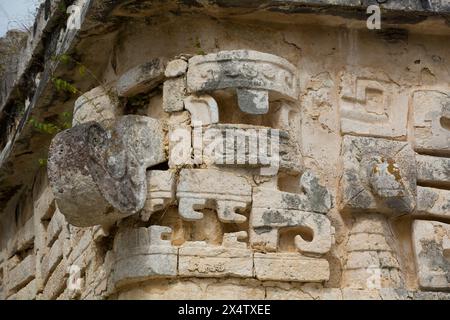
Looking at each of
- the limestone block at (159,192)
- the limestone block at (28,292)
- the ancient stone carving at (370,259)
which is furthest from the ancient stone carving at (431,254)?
the limestone block at (28,292)

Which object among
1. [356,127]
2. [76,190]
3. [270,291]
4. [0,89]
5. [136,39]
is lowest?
[270,291]

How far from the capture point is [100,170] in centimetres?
603

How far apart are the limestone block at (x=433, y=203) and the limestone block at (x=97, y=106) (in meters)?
1.68

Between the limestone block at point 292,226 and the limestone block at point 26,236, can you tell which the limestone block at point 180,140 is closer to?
the limestone block at point 292,226

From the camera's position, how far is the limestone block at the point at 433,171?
656 cm

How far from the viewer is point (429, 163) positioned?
21.7 ft

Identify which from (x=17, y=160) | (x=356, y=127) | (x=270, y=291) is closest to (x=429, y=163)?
(x=356, y=127)

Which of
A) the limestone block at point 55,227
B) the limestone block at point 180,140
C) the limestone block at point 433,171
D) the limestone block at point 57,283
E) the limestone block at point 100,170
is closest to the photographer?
the limestone block at point 100,170

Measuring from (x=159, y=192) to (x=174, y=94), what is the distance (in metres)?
0.55

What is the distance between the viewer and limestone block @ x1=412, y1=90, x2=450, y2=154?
6.65 meters

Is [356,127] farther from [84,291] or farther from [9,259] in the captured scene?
[9,259]

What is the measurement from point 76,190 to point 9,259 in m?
3.44

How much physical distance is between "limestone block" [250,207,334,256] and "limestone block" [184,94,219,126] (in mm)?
511

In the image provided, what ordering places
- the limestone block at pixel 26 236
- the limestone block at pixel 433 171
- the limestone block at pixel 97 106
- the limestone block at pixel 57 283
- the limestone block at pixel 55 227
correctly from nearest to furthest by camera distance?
1. the limestone block at pixel 433 171
2. the limestone block at pixel 97 106
3. the limestone block at pixel 57 283
4. the limestone block at pixel 55 227
5. the limestone block at pixel 26 236
